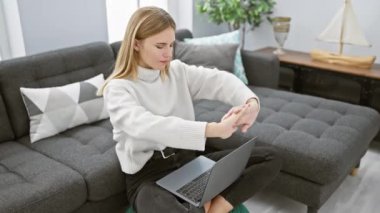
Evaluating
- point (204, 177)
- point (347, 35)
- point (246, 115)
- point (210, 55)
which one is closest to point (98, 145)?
point (204, 177)

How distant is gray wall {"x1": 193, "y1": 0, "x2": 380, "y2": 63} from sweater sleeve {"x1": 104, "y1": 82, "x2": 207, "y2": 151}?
2.22 meters

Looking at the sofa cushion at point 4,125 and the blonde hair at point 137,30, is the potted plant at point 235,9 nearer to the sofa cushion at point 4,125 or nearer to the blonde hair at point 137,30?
the blonde hair at point 137,30

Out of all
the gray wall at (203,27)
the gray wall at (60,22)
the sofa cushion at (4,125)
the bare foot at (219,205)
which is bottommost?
the bare foot at (219,205)

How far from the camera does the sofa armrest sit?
255 centimetres

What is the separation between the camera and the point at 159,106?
59.9 inches

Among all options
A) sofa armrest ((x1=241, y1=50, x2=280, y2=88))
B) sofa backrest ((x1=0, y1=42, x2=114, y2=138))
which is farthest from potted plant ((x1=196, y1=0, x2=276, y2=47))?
sofa backrest ((x1=0, y1=42, x2=114, y2=138))

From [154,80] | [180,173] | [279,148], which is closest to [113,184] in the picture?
[180,173]

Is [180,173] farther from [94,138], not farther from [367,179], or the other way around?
[367,179]

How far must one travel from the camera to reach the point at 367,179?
7.29 ft

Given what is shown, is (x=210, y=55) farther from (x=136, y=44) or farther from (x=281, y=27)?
(x=136, y=44)

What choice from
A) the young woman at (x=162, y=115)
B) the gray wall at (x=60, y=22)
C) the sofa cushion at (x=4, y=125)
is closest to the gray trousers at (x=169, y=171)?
the young woman at (x=162, y=115)

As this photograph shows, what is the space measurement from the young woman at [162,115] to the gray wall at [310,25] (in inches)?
74.3

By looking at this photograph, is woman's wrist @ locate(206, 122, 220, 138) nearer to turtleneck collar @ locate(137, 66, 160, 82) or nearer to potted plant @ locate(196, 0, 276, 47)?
turtleneck collar @ locate(137, 66, 160, 82)

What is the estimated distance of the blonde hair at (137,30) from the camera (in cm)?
140
